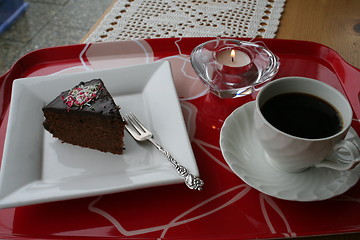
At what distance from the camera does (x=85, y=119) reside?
2.64 feet

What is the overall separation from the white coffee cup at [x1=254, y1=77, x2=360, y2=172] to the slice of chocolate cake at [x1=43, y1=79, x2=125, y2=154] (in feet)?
0.99

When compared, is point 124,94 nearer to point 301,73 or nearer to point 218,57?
point 218,57

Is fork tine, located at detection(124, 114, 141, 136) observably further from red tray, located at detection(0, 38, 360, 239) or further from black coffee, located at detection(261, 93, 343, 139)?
black coffee, located at detection(261, 93, 343, 139)

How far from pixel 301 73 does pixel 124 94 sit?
45 cm

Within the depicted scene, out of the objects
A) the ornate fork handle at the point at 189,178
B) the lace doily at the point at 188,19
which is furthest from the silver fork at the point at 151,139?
the lace doily at the point at 188,19

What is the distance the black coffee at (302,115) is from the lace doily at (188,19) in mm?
472

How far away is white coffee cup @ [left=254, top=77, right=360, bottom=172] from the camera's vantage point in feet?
1.98

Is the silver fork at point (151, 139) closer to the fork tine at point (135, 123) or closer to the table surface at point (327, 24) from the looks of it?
the fork tine at point (135, 123)

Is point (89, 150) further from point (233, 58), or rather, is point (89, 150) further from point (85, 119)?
point (233, 58)

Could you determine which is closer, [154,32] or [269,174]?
[269,174]

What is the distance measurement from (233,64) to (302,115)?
0.30 meters

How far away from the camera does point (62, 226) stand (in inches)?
25.3

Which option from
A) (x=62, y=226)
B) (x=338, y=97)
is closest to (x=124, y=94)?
(x=62, y=226)

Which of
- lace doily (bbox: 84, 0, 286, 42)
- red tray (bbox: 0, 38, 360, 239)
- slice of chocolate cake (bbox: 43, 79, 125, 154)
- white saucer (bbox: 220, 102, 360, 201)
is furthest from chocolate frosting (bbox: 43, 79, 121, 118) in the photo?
lace doily (bbox: 84, 0, 286, 42)
